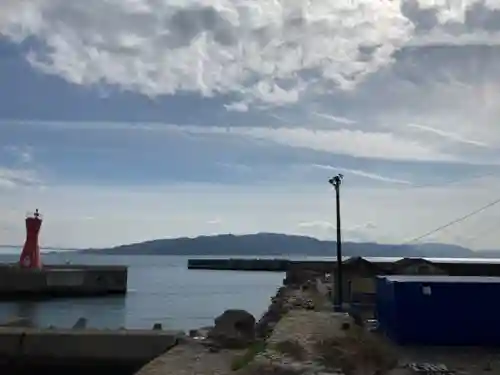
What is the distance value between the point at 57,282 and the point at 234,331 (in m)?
46.8

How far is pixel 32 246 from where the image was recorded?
5644cm

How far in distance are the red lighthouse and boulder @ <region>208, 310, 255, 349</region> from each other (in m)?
37.9

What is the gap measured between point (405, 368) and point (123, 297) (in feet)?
172

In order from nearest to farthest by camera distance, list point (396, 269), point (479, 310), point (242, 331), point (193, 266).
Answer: point (479, 310), point (242, 331), point (396, 269), point (193, 266)

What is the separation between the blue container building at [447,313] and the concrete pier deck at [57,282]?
47.2 metres

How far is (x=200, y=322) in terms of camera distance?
3991 centimetres

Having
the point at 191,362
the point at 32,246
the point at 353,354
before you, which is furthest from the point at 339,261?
the point at 32,246

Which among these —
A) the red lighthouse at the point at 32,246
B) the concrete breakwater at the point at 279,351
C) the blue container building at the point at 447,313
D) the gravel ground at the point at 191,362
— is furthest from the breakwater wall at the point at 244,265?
the gravel ground at the point at 191,362

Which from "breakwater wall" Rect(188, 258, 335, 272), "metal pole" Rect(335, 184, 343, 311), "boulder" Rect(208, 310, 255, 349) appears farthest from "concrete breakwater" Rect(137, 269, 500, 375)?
"breakwater wall" Rect(188, 258, 335, 272)

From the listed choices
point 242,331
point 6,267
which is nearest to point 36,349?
point 242,331

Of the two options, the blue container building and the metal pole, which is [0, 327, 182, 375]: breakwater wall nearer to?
the blue container building

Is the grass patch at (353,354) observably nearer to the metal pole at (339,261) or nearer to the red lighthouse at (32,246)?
the metal pole at (339,261)

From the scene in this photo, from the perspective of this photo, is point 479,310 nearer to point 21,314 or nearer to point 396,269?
point 396,269

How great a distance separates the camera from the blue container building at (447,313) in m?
16.6
